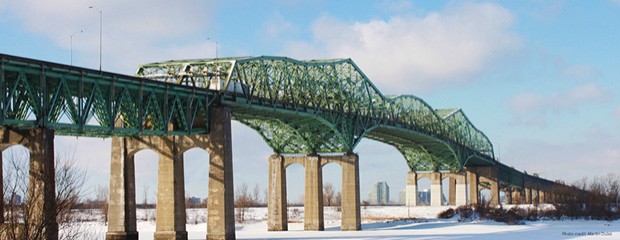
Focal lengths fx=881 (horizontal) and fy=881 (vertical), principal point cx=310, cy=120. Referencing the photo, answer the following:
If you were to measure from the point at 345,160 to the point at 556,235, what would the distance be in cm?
2631

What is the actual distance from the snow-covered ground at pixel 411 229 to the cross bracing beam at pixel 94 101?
6428mm

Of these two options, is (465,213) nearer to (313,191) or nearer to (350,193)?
(350,193)

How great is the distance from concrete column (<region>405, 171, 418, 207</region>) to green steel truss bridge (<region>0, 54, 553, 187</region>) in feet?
64.4

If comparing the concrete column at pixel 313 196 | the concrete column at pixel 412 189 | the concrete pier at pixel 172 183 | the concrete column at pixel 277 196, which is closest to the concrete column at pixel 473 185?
the concrete column at pixel 412 189

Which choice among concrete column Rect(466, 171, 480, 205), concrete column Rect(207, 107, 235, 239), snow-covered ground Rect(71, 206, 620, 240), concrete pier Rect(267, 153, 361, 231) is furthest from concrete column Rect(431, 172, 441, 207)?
concrete column Rect(207, 107, 235, 239)

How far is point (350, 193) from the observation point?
89.2 m

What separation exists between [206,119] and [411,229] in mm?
31195

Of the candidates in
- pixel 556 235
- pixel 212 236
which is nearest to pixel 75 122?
pixel 212 236

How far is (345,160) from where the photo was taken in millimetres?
90062

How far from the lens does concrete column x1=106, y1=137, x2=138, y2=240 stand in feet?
199

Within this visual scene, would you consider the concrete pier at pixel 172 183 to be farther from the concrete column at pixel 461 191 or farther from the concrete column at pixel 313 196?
the concrete column at pixel 461 191

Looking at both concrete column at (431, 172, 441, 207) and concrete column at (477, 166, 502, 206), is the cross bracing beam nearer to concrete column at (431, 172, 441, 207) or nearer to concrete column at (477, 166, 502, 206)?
concrete column at (431, 172, 441, 207)

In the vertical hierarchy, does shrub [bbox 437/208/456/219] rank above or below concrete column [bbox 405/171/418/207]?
below

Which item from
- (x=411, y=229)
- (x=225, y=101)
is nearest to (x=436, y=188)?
(x=411, y=229)
